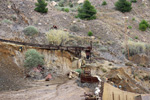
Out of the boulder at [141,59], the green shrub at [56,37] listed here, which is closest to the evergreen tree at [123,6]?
the boulder at [141,59]

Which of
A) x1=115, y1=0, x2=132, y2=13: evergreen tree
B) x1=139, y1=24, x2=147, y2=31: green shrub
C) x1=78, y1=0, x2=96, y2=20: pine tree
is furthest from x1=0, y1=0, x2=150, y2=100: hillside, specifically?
x1=115, y1=0, x2=132, y2=13: evergreen tree

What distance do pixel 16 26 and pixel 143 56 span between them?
15252mm

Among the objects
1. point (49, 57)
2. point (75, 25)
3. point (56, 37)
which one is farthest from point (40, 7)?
point (49, 57)

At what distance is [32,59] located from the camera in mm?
17672

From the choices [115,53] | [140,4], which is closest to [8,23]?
[115,53]

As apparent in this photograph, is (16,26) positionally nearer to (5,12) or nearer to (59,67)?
(5,12)

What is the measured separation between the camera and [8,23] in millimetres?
22719

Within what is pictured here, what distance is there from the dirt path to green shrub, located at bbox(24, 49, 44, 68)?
3.11 meters

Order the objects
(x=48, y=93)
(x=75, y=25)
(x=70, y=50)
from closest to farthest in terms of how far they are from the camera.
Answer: (x=48, y=93), (x=70, y=50), (x=75, y=25)

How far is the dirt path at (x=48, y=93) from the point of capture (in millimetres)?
13234

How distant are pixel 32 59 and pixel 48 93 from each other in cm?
449

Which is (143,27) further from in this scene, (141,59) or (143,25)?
(141,59)

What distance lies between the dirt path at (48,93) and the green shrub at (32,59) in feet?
10.2

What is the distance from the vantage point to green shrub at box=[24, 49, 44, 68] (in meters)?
17.6
